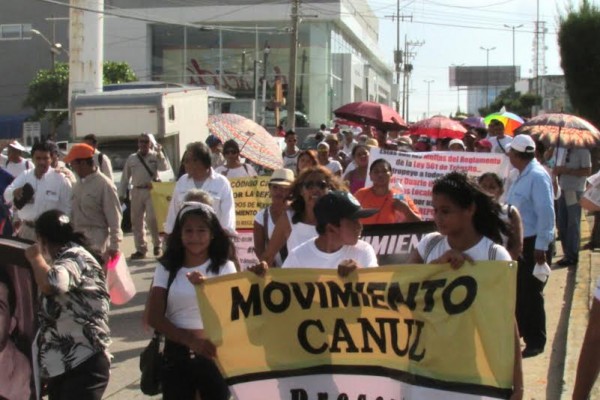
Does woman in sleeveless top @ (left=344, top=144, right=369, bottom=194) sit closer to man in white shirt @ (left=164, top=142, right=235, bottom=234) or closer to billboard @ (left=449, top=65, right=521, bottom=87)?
man in white shirt @ (left=164, top=142, right=235, bottom=234)

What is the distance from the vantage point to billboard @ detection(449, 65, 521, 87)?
6841 inches

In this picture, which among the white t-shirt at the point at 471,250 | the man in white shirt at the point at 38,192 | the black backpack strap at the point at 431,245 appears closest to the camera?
the white t-shirt at the point at 471,250

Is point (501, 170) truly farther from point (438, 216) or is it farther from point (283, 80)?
point (283, 80)

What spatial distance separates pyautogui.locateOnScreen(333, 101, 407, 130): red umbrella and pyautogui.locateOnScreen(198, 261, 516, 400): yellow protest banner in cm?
1471

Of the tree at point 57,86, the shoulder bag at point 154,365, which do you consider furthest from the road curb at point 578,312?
the tree at point 57,86

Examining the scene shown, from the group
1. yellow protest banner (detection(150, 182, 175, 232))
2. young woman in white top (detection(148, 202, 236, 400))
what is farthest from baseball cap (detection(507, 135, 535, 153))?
yellow protest banner (detection(150, 182, 175, 232))

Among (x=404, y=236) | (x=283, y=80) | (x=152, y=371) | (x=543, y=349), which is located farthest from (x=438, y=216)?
(x=283, y=80)

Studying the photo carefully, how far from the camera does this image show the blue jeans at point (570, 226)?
1230 cm

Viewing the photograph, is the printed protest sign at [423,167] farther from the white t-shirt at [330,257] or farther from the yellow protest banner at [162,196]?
the white t-shirt at [330,257]

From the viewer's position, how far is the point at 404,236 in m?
7.94

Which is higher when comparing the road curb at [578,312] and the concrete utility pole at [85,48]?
the concrete utility pole at [85,48]

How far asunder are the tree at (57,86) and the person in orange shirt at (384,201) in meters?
50.6

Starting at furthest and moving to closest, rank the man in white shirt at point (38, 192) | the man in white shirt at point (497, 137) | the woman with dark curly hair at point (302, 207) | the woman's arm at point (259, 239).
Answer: the man in white shirt at point (497, 137) → the man in white shirt at point (38, 192) → the woman's arm at point (259, 239) → the woman with dark curly hair at point (302, 207)

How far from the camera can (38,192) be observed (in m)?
9.91
